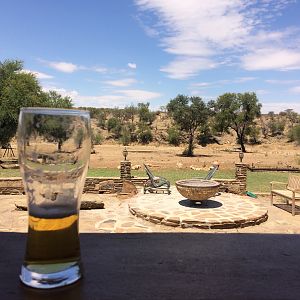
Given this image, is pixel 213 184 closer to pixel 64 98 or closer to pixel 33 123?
pixel 33 123

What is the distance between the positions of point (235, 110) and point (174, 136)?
8.34 metres

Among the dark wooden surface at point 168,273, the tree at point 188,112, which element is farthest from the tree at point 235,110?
the dark wooden surface at point 168,273

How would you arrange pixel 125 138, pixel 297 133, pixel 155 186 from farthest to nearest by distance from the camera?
1. pixel 125 138
2. pixel 297 133
3. pixel 155 186

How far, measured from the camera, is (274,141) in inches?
1959

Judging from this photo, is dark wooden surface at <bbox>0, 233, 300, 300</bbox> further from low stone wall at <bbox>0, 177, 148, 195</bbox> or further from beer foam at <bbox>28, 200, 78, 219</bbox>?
low stone wall at <bbox>0, 177, 148, 195</bbox>

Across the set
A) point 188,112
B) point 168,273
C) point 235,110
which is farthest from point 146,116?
point 168,273

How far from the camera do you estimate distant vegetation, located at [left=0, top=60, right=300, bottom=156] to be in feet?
74.8

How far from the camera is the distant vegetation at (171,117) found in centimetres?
2281

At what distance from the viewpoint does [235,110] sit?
40469mm

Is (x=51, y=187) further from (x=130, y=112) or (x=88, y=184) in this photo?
(x=130, y=112)

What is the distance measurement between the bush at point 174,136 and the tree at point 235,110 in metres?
6.23

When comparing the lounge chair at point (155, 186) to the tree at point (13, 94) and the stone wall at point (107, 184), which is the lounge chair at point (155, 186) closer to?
the stone wall at point (107, 184)

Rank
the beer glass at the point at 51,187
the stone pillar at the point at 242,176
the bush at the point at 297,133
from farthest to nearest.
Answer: the bush at the point at 297,133 < the stone pillar at the point at 242,176 < the beer glass at the point at 51,187

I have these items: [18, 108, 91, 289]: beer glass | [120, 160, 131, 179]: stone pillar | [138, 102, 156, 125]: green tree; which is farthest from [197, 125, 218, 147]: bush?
[18, 108, 91, 289]: beer glass
